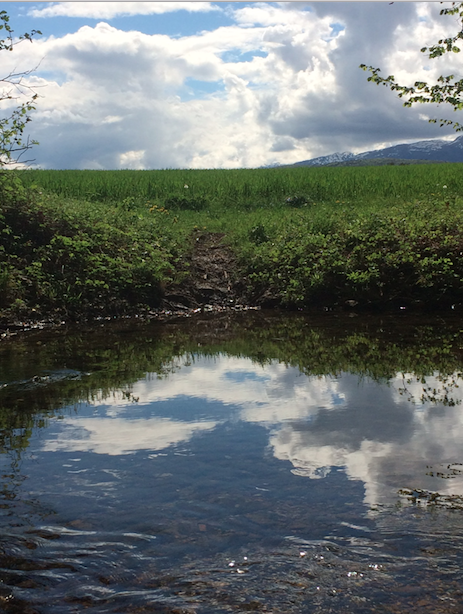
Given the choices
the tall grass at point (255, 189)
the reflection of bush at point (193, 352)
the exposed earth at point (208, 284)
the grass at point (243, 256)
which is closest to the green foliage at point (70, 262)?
the grass at point (243, 256)

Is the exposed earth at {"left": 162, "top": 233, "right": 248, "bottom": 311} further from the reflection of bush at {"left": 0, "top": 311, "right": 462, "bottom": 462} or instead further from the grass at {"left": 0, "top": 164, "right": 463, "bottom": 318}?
the reflection of bush at {"left": 0, "top": 311, "right": 462, "bottom": 462}

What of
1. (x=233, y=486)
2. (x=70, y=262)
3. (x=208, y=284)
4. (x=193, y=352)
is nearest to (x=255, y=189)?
(x=208, y=284)

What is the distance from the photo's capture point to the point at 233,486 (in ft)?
15.6

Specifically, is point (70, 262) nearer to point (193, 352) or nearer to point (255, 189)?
point (193, 352)

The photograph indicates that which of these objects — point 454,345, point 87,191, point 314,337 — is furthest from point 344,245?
point 87,191

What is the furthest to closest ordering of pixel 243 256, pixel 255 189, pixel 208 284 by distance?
pixel 255 189 → pixel 243 256 → pixel 208 284

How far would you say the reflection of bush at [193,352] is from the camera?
7.56 meters

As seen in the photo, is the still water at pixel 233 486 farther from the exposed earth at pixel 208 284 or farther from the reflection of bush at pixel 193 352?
the exposed earth at pixel 208 284

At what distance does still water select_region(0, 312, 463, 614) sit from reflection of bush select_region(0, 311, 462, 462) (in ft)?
0.21

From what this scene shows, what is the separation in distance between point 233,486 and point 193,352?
5787mm

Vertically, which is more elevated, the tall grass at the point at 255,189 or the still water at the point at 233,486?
the tall grass at the point at 255,189

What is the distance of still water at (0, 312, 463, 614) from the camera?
3455 mm

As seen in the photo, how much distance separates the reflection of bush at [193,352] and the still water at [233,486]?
64 millimetres

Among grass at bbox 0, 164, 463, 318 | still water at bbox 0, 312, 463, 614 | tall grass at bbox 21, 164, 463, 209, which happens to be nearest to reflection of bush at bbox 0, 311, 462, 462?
still water at bbox 0, 312, 463, 614
